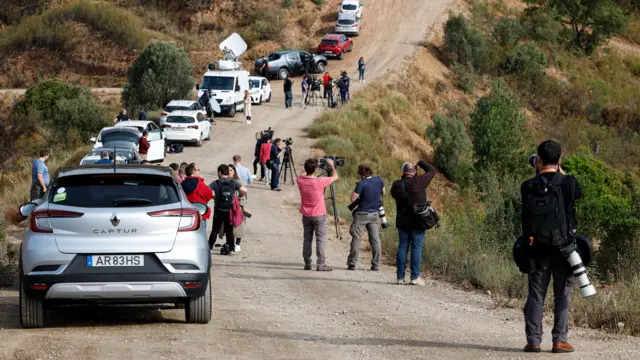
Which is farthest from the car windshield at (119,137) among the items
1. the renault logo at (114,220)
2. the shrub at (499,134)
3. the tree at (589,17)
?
the tree at (589,17)

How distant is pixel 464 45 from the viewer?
64.6 m

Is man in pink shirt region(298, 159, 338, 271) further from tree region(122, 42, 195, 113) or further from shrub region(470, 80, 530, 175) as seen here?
tree region(122, 42, 195, 113)

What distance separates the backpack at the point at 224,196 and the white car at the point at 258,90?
3288 centimetres

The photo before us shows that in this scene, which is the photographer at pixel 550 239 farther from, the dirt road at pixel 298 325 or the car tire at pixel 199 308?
the car tire at pixel 199 308

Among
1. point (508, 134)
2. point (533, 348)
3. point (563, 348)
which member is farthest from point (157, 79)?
point (563, 348)

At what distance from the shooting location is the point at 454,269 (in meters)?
15.3

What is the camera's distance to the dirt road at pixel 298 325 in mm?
9016

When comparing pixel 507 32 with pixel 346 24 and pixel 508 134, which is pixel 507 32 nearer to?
pixel 346 24

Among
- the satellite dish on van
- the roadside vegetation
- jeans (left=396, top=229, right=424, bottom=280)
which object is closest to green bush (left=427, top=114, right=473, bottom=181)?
the roadside vegetation

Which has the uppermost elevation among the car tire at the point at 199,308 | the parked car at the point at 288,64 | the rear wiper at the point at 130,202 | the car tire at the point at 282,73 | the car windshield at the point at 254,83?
the parked car at the point at 288,64

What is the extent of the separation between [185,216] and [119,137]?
21760 millimetres

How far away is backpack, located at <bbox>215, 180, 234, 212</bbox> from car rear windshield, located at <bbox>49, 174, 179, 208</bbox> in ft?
20.6

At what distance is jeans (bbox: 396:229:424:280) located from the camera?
45.5 feet

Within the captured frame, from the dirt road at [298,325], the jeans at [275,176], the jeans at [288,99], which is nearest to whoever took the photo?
the dirt road at [298,325]
